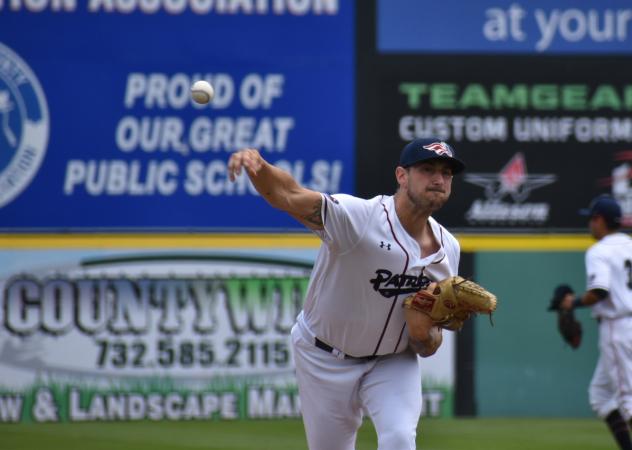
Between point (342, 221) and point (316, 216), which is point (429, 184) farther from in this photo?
point (316, 216)

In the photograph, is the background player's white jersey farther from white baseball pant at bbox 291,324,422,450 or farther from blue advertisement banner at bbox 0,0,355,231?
white baseball pant at bbox 291,324,422,450

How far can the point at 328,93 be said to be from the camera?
1159 cm

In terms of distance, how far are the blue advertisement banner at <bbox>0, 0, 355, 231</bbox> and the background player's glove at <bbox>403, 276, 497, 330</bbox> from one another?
213 inches

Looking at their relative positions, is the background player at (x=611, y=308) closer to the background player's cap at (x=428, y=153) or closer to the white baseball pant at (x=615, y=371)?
the white baseball pant at (x=615, y=371)

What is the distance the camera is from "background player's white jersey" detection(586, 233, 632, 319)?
29.7 ft

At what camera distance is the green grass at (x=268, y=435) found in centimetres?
950

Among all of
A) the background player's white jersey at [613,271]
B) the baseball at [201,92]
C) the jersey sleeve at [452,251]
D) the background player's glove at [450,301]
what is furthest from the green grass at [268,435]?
the baseball at [201,92]

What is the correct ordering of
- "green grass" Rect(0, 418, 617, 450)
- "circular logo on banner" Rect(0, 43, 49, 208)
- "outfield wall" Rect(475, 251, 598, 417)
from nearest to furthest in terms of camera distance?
"green grass" Rect(0, 418, 617, 450), "circular logo on banner" Rect(0, 43, 49, 208), "outfield wall" Rect(475, 251, 598, 417)

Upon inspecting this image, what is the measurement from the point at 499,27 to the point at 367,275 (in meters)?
6.50

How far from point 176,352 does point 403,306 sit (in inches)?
221

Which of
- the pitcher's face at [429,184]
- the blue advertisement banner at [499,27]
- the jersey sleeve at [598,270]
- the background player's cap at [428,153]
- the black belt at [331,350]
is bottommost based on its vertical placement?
the black belt at [331,350]

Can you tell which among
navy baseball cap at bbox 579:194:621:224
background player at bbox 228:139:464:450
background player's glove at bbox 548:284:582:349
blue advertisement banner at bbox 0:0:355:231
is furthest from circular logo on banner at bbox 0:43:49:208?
background player at bbox 228:139:464:450

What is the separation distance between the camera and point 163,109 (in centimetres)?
1142

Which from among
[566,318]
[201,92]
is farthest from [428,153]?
[566,318]
